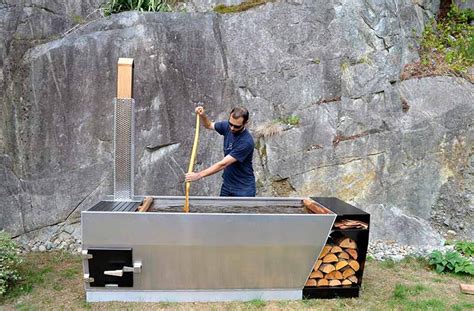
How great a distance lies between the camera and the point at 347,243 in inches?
138

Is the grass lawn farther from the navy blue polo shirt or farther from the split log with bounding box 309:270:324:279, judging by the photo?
the navy blue polo shirt

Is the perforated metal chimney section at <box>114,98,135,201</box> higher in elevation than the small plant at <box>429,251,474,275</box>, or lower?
higher

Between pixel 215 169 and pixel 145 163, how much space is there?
1.89 metres

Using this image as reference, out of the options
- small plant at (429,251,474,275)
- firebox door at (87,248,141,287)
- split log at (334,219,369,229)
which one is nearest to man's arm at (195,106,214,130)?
firebox door at (87,248,141,287)

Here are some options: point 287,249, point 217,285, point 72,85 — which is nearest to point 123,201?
point 217,285

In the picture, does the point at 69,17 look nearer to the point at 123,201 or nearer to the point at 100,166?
the point at 100,166

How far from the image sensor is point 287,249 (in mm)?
3369

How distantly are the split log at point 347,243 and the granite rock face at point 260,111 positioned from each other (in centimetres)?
209

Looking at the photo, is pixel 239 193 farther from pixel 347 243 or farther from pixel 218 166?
pixel 347 243

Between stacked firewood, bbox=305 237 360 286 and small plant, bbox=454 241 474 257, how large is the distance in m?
2.20

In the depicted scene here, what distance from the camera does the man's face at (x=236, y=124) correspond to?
12.4 feet

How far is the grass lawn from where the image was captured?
338 centimetres

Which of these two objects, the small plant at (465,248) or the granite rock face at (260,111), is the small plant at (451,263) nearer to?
the small plant at (465,248)

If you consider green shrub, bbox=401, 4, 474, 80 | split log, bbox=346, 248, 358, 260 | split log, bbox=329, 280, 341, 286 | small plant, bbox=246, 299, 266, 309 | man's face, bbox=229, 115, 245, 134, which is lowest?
small plant, bbox=246, 299, 266, 309
